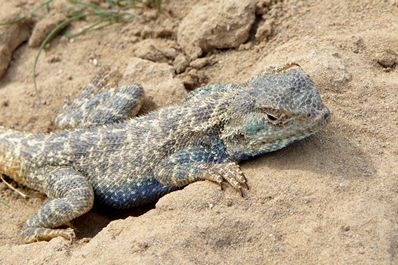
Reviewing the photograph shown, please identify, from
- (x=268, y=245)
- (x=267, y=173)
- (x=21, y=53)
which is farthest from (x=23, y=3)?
(x=268, y=245)

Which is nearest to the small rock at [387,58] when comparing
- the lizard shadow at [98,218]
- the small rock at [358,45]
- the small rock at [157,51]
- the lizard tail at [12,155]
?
the small rock at [358,45]

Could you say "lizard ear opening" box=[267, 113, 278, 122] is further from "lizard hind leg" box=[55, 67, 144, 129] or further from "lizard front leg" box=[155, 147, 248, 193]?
"lizard hind leg" box=[55, 67, 144, 129]

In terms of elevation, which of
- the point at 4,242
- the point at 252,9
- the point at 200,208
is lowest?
the point at 4,242

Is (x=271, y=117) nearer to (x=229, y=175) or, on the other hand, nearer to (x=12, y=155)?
(x=229, y=175)

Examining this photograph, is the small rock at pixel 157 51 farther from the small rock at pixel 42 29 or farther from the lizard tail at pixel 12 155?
the lizard tail at pixel 12 155

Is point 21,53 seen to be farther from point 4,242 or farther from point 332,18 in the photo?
point 332,18

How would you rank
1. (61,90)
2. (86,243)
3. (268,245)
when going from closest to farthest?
(268,245), (86,243), (61,90)

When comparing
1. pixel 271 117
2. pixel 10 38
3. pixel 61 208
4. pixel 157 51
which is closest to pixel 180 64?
pixel 157 51

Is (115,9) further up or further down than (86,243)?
further up
